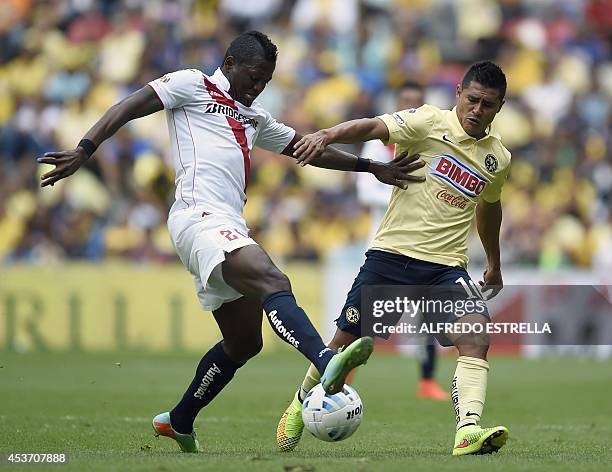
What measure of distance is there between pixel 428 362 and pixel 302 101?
10613 mm

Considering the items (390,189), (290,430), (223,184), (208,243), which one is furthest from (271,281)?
(390,189)

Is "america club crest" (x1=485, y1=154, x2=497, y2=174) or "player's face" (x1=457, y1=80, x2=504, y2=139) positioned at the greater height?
"player's face" (x1=457, y1=80, x2=504, y2=139)

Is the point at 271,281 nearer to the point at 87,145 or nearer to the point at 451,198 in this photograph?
the point at 87,145

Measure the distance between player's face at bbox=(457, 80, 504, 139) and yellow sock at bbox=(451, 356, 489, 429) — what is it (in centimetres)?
148

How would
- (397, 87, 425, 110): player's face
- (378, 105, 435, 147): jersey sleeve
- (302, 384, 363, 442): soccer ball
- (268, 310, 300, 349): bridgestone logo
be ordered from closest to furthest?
(302, 384, 363, 442): soccer ball → (268, 310, 300, 349): bridgestone logo → (378, 105, 435, 147): jersey sleeve → (397, 87, 425, 110): player's face

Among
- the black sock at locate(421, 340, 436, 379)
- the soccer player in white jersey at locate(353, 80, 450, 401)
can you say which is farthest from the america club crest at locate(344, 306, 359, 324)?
the black sock at locate(421, 340, 436, 379)

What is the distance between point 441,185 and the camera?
795cm

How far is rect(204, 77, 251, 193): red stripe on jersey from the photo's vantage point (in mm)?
7613

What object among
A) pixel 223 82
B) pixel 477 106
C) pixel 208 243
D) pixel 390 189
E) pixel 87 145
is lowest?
pixel 390 189

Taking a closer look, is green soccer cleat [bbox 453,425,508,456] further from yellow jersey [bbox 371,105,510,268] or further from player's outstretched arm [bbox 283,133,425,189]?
player's outstretched arm [bbox 283,133,425,189]

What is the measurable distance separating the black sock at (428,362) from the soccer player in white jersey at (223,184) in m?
4.59

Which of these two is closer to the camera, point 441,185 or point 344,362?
point 344,362

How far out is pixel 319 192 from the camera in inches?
822

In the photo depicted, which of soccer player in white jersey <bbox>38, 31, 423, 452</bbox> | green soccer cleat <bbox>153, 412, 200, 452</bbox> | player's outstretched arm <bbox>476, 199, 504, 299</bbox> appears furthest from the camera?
player's outstretched arm <bbox>476, 199, 504, 299</bbox>
